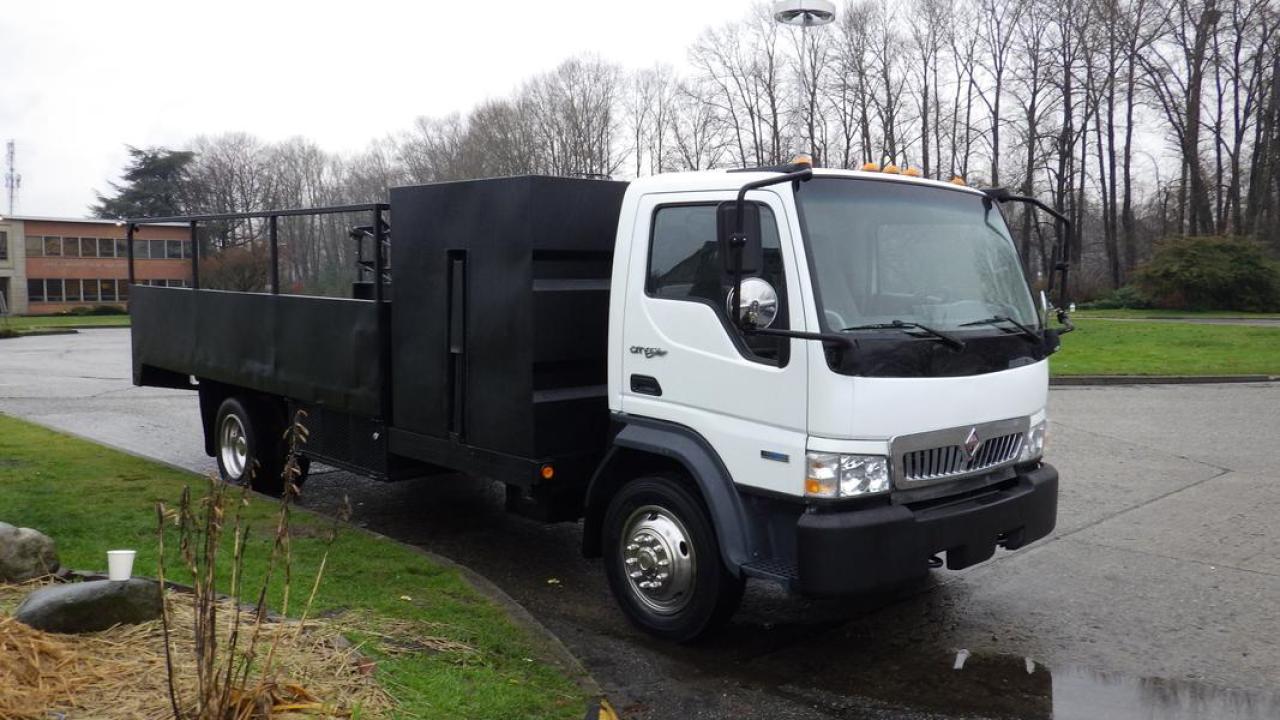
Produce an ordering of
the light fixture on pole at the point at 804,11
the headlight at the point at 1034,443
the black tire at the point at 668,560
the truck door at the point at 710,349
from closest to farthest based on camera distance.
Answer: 1. the truck door at the point at 710,349
2. the black tire at the point at 668,560
3. the headlight at the point at 1034,443
4. the light fixture on pole at the point at 804,11

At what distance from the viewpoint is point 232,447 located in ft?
30.3

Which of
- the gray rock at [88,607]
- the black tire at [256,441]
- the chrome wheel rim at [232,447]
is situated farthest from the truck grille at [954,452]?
the chrome wheel rim at [232,447]

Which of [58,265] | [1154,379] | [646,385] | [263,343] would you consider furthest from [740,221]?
[58,265]

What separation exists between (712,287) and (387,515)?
14.9 ft

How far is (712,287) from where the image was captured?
516 centimetres

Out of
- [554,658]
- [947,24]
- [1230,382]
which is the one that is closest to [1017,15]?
[947,24]

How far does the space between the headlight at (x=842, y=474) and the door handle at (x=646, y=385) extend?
1.08 meters

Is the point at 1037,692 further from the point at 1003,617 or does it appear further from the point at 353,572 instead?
the point at 353,572

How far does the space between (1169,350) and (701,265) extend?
66.5 feet

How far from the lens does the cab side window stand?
4.84m

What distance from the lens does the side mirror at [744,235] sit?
15.3ft

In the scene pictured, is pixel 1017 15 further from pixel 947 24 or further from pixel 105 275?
pixel 105 275

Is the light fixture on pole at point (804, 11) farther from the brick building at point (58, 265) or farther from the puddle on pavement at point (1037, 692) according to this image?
the brick building at point (58, 265)

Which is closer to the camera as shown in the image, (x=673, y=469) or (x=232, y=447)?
(x=673, y=469)
